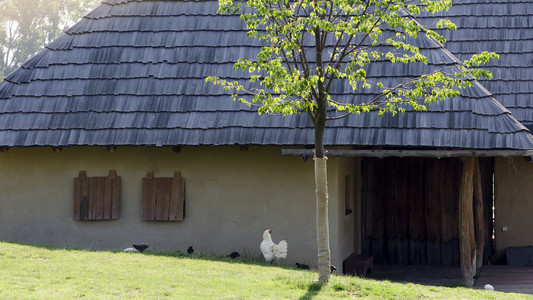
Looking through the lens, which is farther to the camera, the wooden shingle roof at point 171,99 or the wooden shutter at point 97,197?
the wooden shutter at point 97,197

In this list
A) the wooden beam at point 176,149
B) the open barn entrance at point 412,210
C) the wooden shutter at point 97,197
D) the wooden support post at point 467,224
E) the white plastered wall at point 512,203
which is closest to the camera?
the wooden support post at point 467,224

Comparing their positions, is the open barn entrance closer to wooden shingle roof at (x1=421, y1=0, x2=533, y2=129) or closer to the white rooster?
wooden shingle roof at (x1=421, y1=0, x2=533, y2=129)

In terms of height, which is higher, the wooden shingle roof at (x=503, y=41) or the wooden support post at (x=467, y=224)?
the wooden shingle roof at (x=503, y=41)

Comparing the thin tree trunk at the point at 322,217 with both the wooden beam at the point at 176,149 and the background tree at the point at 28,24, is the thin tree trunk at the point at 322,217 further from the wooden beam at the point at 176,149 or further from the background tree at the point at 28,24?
the background tree at the point at 28,24

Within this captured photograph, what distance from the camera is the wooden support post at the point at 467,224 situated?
1345 cm

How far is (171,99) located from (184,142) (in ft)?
3.63

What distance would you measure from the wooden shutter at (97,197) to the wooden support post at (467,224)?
19.7 feet

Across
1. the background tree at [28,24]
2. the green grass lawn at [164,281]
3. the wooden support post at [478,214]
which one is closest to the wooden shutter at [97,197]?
the green grass lawn at [164,281]

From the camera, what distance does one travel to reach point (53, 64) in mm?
15609

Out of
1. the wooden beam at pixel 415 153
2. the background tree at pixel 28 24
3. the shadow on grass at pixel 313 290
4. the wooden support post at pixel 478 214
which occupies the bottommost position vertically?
the shadow on grass at pixel 313 290

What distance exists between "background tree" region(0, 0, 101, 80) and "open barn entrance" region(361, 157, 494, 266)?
97.5 feet

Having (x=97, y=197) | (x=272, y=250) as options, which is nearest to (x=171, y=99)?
(x=97, y=197)

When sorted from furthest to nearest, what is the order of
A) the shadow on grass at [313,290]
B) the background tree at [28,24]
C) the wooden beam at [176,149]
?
1. the background tree at [28,24]
2. the wooden beam at [176,149]
3. the shadow on grass at [313,290]

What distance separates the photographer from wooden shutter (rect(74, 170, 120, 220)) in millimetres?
14688
